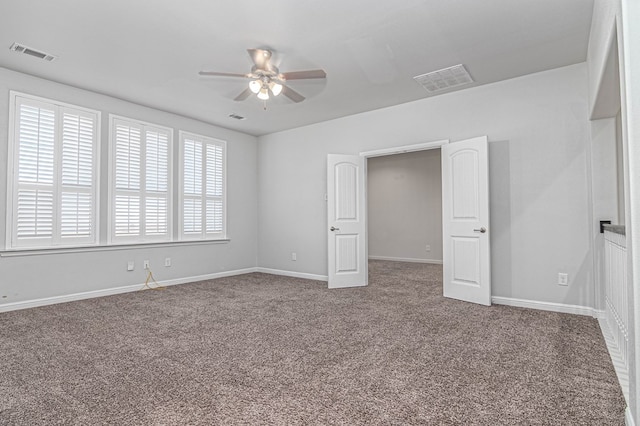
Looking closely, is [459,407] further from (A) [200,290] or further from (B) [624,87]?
(A) [200,290]

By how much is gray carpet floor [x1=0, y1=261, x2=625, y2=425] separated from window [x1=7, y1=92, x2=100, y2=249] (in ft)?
3.03

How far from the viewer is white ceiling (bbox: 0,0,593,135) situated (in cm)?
278

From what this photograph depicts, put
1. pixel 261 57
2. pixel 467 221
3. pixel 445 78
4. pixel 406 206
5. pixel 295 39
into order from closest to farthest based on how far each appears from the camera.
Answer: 1. pixel 295 39
2. pixel 261 57
3. pixel 445 78
4. pixel 467 221
5. pixel 406 206

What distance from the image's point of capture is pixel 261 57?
132 inches

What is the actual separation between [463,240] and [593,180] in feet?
4.68

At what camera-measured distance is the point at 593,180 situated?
3.47m

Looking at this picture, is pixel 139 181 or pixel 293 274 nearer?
pixel 139 181

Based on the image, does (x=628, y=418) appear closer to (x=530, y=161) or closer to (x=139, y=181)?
(x=530, y=161)

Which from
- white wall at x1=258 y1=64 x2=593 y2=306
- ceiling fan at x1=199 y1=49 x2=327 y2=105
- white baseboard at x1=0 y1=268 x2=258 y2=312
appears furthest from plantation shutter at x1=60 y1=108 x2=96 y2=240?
white wall at x1=258 y1=64 x2=593 y2=306

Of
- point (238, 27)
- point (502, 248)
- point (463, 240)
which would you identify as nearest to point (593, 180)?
point (502, 248)

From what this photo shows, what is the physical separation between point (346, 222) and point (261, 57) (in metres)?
2.71

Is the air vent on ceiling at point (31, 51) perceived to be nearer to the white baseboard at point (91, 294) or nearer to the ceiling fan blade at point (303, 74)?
the ceiling fan blade at point (303, 74)

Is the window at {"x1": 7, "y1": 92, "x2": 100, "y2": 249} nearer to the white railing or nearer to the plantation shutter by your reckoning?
Result: the plantation shutter

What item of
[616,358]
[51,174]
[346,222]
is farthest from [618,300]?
[51,174]
